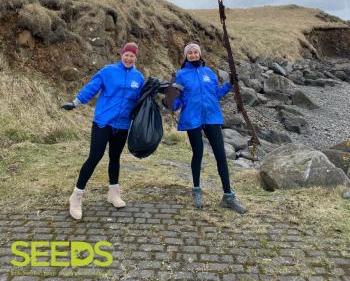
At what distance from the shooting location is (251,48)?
118ft

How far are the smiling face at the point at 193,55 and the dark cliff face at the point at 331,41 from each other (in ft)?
151

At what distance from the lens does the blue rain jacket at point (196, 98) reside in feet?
21.4

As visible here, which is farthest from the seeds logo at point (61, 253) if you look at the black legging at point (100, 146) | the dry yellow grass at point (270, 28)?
the dry yellow grass at point (270, 28)

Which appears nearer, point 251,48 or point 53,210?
point 53,210

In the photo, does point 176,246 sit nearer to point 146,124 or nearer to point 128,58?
point 146,124

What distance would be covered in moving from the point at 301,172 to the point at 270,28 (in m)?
39.7

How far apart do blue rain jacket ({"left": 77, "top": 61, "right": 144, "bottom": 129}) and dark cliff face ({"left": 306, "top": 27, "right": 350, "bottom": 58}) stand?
153 ft

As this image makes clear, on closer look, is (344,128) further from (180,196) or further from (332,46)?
(332,46)

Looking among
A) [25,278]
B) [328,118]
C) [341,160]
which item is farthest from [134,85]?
[328,118]

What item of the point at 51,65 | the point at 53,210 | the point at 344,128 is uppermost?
the point at 51,65

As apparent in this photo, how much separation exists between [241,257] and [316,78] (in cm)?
3102

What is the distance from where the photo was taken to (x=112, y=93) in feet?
20.3

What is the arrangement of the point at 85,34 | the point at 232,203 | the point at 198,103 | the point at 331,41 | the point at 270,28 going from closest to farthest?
the point at 198,103
the point at 232,203
the point at 85,34
the point at 270,28
the point at 331,41

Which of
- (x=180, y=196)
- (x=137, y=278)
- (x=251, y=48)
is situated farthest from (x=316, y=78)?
(x=137, y=278)
